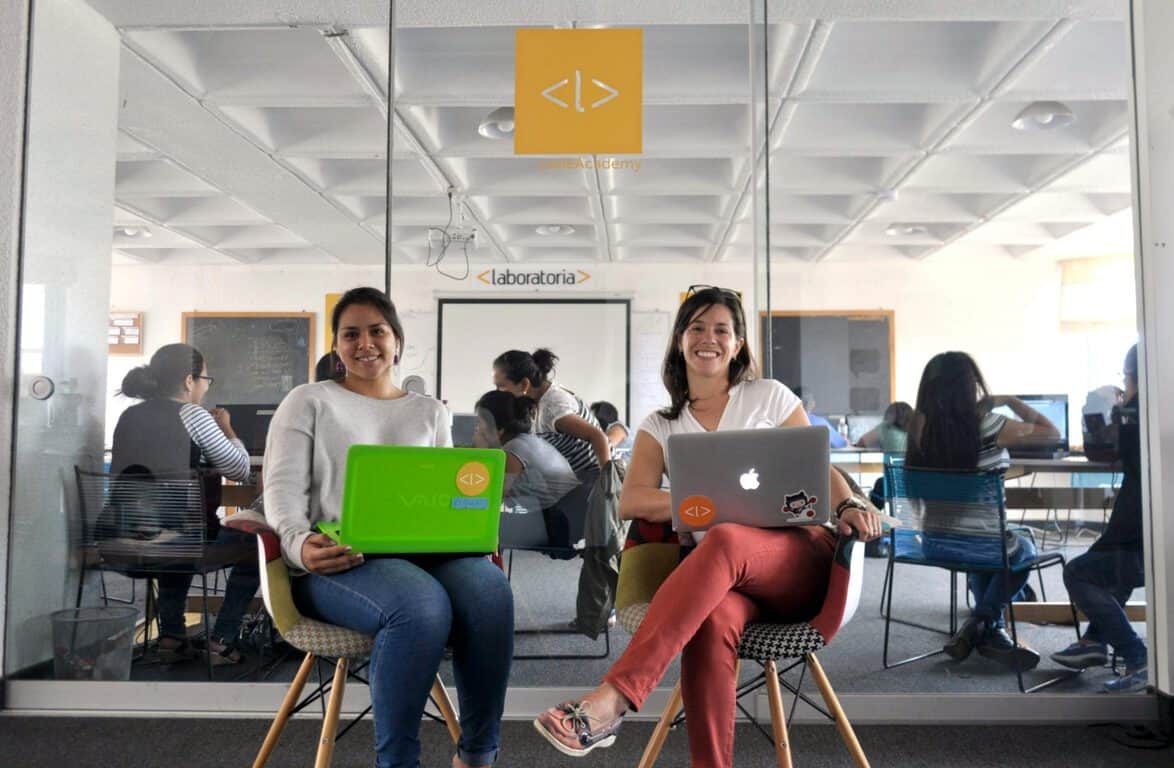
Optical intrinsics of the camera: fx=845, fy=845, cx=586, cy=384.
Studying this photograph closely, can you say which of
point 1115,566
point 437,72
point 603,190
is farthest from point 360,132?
point 1115,566

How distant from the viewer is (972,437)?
2.87m

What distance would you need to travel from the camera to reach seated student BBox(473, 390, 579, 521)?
9.31 feet

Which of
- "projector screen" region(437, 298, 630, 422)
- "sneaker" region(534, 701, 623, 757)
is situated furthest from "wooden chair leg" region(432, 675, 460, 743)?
"projector screen" region(437, 298, 630, 422)

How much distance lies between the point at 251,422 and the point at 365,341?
0.86 meters

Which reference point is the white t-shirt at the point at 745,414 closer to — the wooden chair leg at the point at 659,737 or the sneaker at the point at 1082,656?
the wooden chair leg at the point at 659,737

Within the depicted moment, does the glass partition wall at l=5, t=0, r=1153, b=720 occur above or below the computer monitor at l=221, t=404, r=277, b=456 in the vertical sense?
above

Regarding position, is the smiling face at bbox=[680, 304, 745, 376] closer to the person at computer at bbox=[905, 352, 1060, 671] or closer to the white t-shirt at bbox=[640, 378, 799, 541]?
Answer: the white t-shirt at bbox=[640, 378, 799, 541]

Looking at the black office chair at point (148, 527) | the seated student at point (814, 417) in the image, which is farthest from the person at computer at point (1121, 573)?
the black office chair at point (148, 527)

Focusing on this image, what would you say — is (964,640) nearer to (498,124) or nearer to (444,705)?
(444,705)

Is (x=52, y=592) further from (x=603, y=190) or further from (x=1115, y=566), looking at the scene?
(x=1115, y=566)

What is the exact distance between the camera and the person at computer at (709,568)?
1.71 metres

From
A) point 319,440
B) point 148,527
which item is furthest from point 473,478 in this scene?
point 148,527

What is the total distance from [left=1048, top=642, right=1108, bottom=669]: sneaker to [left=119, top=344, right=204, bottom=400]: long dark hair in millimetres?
3004

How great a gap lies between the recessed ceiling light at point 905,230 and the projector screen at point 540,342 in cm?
102
